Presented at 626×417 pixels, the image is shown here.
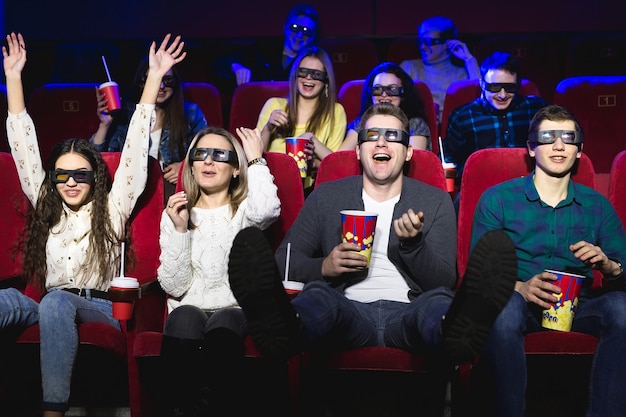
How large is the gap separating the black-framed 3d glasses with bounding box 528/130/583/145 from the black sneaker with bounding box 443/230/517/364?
2.07ft

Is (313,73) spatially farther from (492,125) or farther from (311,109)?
(492,125)

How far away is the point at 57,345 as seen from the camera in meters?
1.94

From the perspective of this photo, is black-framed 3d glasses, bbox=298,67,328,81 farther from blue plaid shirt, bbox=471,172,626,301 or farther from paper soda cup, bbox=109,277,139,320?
paper soda cup, bbox=109,277,139,320

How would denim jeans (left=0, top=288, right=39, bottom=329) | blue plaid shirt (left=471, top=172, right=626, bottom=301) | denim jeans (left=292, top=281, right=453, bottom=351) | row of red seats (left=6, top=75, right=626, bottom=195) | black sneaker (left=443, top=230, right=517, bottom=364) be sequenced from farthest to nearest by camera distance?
1. row of red seats (left=6, top=75, right=626, bottom=195)
2. blue plaid shirt (left=471, top=172, right=626, bottom=301)
3. denim jeans (left=0, top=288, right=39, bottom=329)
4. denim jeans (left=292, top=281, right=453, bottom=351)
5. black sneaker (left=443, top=230, right=517, bottom=364)

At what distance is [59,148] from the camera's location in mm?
2320

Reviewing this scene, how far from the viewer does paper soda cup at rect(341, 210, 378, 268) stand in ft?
6.09

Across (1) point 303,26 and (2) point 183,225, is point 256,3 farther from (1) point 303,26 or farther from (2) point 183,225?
(2) point 183,225

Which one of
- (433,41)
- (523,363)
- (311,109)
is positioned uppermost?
(433,41)

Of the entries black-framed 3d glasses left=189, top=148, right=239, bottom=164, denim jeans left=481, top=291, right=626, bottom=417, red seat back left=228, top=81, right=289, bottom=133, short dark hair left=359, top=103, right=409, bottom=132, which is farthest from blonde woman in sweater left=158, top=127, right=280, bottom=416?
red seat back left=228, top=81, right=289, bottom=133


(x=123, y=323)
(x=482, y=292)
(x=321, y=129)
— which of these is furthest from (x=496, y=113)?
(x=123, y=323)

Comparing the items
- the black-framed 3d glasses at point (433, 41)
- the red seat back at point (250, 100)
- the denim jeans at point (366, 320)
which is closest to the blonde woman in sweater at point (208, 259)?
the denim jeans at point (366, 320)

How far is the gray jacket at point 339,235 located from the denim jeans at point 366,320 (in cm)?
8

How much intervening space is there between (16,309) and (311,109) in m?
1.36

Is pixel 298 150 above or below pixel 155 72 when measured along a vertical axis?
below
